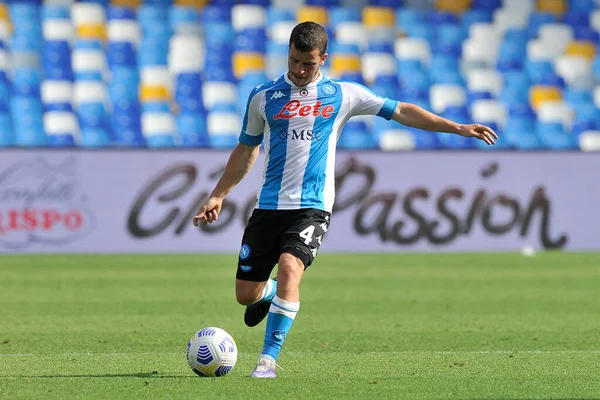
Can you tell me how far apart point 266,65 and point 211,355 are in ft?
54.6

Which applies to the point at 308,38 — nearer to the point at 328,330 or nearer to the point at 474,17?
the point at 328,330

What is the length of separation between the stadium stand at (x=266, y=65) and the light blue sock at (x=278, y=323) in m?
14.8

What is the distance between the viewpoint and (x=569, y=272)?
15.1m

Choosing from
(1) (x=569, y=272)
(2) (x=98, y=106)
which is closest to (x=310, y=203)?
(1) (x=569, y=272)

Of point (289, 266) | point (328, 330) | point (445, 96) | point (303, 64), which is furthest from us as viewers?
point (445, 96)

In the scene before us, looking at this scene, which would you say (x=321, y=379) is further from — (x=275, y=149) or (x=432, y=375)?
(x=275, y=149)

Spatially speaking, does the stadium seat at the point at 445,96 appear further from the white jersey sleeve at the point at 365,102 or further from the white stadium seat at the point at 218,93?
the white jersey sleeve at the point at 365,102

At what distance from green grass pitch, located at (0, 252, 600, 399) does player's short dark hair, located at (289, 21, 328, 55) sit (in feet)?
6.42

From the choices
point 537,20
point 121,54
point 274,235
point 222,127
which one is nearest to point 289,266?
point 274,235

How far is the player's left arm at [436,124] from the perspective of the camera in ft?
21.7

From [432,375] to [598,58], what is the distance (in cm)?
1945

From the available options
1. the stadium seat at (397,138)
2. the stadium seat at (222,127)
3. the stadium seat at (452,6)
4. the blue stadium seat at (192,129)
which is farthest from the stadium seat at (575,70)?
the blue stadium seat at (192,129)

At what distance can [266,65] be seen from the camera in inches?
893

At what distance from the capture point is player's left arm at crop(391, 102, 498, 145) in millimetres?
→ 6602
